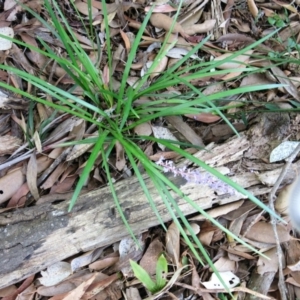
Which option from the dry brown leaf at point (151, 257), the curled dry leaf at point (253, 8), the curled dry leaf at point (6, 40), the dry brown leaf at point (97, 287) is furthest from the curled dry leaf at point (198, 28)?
the dry brown leaf at point (97, 287)

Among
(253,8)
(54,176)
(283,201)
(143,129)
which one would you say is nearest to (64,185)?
(54,176)

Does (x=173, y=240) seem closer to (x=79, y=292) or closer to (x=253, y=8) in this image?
(x=79, y=292)

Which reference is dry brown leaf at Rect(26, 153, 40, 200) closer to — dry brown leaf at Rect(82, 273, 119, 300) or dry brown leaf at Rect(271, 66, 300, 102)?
dry brown leaf at Rect(82, 273, 119, 300)

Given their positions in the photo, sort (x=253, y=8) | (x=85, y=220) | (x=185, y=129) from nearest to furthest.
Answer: (x=85, y=220)
(x=185, y=129)
(x=253, y=8)

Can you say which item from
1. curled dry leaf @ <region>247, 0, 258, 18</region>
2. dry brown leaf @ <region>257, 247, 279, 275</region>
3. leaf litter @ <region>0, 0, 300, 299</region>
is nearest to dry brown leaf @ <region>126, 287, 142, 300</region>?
leaf litter @ <region>0, 0, 300, 299</region>

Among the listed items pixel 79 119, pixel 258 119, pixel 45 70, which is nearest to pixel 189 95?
pixel 258 119

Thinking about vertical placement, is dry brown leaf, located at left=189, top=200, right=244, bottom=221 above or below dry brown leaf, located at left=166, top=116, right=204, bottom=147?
below
